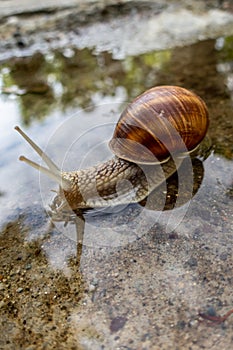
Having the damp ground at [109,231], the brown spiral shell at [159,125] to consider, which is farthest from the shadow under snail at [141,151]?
the damp ground at [109,231]

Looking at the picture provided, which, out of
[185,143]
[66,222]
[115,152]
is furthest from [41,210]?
[185,143]

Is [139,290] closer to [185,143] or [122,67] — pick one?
[185,143]

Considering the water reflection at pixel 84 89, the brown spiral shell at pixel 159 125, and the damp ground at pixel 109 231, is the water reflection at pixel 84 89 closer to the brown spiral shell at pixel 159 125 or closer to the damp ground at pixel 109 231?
the damp ground at pixel 109 231

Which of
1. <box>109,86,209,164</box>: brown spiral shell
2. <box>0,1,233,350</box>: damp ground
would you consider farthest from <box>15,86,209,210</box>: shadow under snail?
<box>0,1,233,350</box>: damp ground

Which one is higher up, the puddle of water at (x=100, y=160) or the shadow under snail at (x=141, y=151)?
the shadow under snail at (x=141, y=151)

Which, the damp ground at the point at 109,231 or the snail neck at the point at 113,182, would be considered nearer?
the damp ground at the point at 109,231

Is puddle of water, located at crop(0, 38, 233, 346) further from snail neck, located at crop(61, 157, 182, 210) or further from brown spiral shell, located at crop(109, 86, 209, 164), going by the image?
brown spiral shell, located at crop(109, 86, 209, 164)

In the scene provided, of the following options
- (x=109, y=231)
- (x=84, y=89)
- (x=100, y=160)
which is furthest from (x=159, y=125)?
(x=84, y=89)
